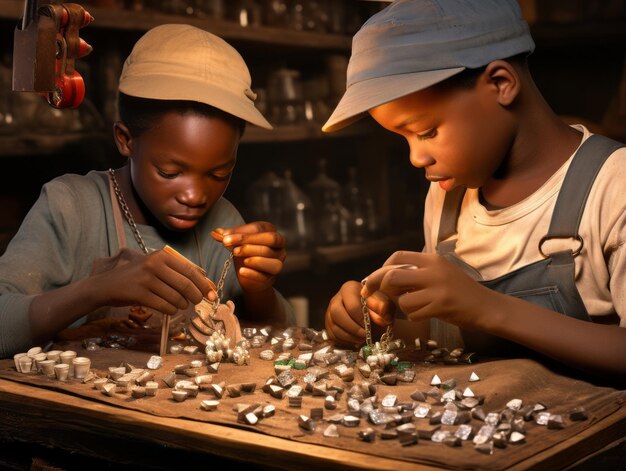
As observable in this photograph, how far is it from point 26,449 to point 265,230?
70 cm

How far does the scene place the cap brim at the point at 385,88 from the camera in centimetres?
166

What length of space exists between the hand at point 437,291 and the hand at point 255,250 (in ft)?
1.65

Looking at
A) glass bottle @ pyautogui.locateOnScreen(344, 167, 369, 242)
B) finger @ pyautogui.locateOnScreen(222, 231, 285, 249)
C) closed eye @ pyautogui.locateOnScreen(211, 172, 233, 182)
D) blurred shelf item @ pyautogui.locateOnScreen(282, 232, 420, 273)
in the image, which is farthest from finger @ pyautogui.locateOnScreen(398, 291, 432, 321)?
glass bottle @ pyautogui.locateOnScreen(344, 167, 369, 242)

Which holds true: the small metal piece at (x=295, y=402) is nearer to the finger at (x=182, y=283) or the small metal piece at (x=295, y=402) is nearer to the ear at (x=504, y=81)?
the finger at (x=182, y=283)

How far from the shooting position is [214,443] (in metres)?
1.35

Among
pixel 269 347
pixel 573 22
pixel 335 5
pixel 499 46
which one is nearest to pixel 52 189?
pixel 269 347

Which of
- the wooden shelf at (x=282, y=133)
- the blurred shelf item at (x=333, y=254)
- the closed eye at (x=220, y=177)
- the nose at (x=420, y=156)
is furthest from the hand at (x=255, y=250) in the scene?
the blurred shelf item at (x=333, y=254)

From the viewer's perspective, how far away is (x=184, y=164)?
6.68 ft

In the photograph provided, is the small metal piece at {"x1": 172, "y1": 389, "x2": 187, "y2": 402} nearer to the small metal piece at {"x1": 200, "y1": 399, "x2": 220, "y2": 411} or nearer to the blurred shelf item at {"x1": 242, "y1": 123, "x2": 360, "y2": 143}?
the small metal piece at {"x1": 200, "y1": 399, "x2": 220, "y2": 411}

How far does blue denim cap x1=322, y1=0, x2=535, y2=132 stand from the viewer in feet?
5.51

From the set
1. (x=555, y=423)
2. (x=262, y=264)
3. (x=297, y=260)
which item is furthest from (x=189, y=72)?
(x=297, y=260)

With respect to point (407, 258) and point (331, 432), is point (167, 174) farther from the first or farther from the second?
point (331, 432)

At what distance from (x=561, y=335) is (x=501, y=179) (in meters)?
0.38

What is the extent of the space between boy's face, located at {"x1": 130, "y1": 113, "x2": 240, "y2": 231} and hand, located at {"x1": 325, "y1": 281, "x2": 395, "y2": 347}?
0.38 meters
